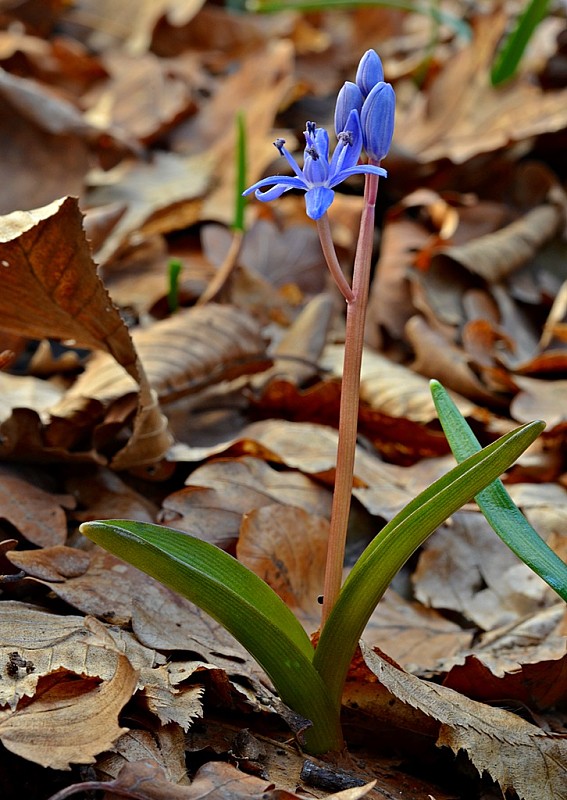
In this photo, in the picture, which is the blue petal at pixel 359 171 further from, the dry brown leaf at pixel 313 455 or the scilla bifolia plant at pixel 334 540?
the dry brown leaf at pixel 313 455

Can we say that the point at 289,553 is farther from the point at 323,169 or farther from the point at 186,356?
the point at 323,169

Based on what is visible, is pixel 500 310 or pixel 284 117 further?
pixel 284 117

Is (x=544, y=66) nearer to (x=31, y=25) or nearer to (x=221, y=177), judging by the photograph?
(x=221, y=177)

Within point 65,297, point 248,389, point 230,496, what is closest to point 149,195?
point 248,389

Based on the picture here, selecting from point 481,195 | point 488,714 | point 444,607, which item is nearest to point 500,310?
point 481,195

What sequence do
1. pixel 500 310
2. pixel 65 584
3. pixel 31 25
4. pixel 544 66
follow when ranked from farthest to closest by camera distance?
pixel 31 25, pixel 544 66, pixel 500 310, pixel 65 584

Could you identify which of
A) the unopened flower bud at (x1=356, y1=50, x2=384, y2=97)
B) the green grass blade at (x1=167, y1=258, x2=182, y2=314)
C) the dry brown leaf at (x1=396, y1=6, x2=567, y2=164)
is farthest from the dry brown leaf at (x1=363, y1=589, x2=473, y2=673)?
the dry brown leaf at (x1=396, y1=6, x2=567, y2=164)

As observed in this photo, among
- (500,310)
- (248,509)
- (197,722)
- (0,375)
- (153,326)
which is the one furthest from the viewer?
(500,310)

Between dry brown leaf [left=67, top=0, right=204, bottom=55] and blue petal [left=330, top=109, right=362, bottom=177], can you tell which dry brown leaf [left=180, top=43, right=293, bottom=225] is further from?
blue petal [left=330, top=109, right=362, bottom=177]

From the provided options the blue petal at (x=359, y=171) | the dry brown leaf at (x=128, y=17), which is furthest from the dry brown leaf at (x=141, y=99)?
the blue petal at (x=359, y=171)
